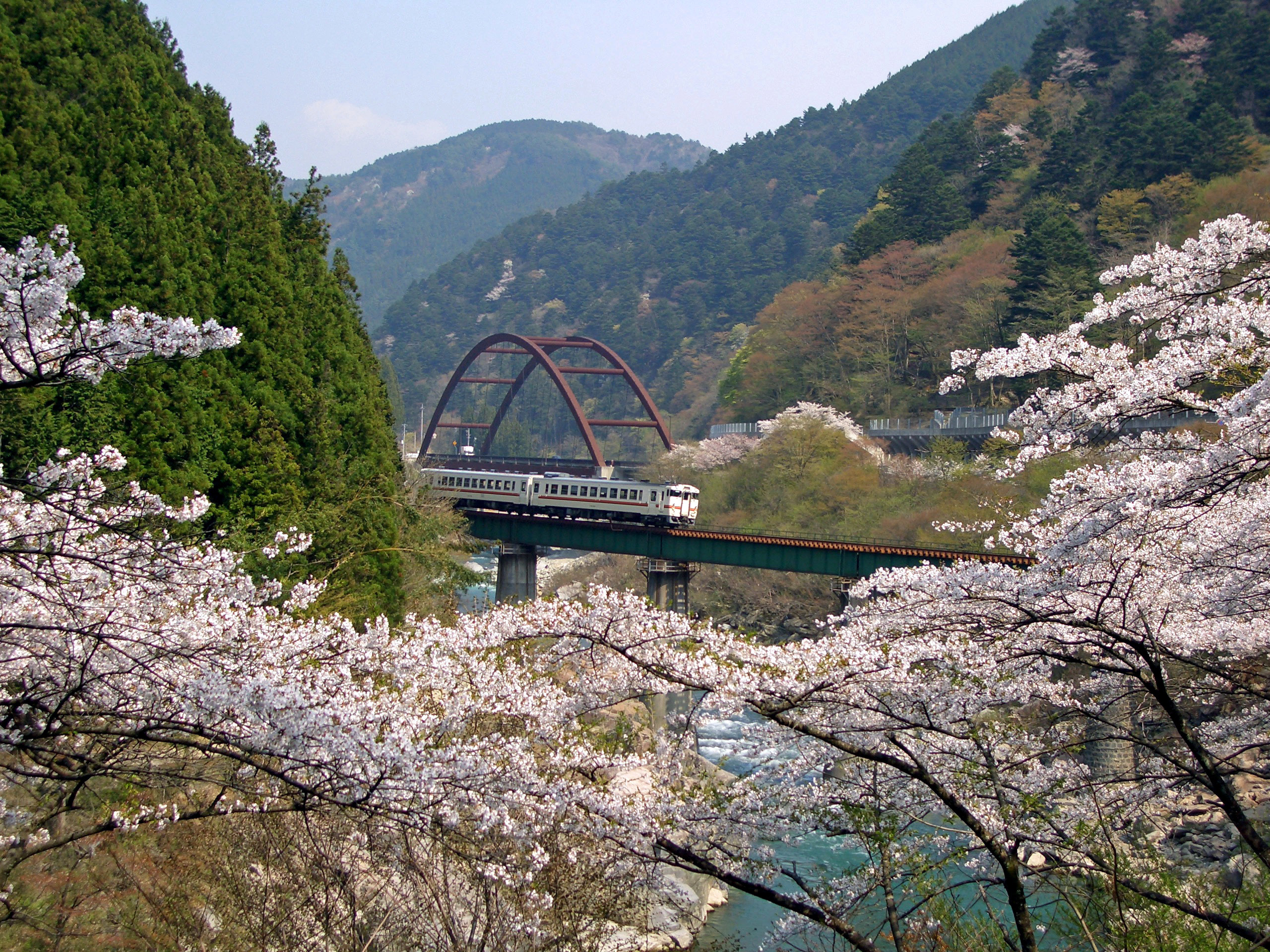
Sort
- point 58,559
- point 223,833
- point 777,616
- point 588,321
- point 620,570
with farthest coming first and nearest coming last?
point 588,321 → point 620,570 → point 777,616 → point 223,833 → point 58,559

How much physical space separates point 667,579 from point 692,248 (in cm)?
7498

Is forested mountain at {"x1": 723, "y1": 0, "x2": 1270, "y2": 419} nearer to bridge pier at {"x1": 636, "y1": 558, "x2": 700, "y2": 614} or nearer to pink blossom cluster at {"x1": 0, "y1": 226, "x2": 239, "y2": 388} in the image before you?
bridge pier at {"x1": 636, "y1": 558, "x2": 700, "y2": 614}

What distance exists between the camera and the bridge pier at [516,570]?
33.8m

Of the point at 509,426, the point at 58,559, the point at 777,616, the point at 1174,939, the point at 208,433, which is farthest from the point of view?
the point at 509,426

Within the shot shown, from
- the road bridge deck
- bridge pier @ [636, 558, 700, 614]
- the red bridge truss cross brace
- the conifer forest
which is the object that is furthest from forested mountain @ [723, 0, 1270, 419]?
bridge pier @ [636, 558, 700, 614]

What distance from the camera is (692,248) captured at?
328ft

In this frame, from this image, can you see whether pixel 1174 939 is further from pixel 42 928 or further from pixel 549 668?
pixel 42 928

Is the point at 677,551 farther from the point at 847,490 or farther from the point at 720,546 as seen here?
the point at 847,490

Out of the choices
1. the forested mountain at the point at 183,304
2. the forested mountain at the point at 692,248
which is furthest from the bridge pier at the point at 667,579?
the forested mountain at the point at 692,248

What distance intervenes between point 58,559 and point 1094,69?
5433 cm

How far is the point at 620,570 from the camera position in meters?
42.6

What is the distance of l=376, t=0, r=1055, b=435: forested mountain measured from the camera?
88.8m


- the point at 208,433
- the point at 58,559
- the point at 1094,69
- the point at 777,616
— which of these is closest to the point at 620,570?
the point at 777,616

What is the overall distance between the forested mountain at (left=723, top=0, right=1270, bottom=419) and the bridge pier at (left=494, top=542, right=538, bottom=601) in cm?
1603
